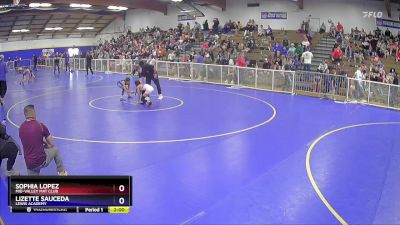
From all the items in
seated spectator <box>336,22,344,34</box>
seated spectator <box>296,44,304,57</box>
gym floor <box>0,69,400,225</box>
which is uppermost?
seated spectator <box>336,22,344,34</box>

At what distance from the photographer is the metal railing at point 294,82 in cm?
1817

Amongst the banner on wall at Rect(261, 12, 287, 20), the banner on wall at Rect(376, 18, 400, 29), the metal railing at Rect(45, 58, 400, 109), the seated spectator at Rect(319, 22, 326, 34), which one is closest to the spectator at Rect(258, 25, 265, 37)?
the banner on wall at Rect(261, 12, 287, 20)

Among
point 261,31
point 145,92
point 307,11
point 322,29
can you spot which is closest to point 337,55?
point 322,29

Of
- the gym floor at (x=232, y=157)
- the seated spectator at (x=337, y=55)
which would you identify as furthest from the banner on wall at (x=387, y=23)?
the gym floor at (x=232, y=157)

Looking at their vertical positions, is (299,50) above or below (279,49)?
below

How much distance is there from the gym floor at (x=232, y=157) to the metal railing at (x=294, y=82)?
2.92ft

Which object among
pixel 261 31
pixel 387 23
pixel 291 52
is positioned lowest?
pixel 291 52

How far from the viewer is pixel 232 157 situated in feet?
34.9

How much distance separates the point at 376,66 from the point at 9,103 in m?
20.4

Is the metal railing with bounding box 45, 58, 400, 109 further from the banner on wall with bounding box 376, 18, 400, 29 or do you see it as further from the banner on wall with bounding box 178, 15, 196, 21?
the banner on wall with bounding box 178, 15, 196, 21
